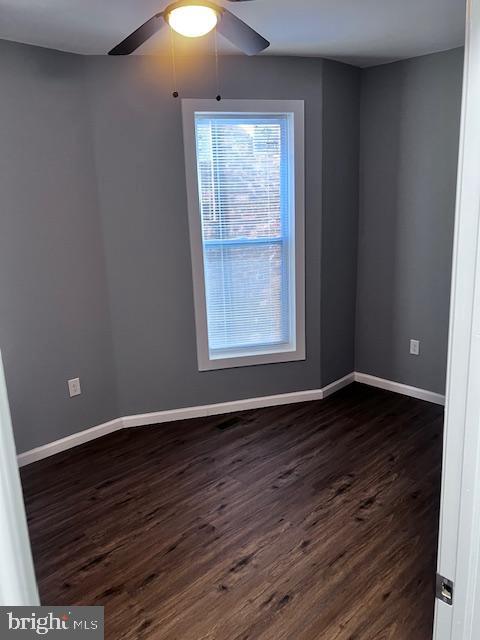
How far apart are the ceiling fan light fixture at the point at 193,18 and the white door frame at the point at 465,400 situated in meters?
1.21

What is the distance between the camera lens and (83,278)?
123 inches

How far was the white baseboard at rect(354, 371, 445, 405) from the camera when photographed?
363cm

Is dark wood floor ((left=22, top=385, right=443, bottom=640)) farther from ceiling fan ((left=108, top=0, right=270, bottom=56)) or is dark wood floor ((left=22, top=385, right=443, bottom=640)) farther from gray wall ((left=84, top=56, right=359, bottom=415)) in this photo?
ceiling fan ((left=108, top=0, right=270, bottom=56))

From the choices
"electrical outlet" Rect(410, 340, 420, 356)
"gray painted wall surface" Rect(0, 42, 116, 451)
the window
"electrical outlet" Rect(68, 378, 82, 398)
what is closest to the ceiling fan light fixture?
the window

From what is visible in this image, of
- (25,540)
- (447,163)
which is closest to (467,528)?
(25,540)

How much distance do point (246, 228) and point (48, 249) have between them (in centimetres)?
131

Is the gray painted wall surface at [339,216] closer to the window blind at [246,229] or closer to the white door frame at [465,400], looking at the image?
the window blind at [246,229]

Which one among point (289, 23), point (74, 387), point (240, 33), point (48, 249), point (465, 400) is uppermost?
point (289, 23)

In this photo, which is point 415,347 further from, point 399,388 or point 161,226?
point 161,226

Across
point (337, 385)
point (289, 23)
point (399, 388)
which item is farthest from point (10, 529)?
point (399, 388)

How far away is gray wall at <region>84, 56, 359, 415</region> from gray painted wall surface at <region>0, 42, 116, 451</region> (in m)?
0.12

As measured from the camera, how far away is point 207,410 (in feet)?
11.7

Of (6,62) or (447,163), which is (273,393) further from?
(6,62)

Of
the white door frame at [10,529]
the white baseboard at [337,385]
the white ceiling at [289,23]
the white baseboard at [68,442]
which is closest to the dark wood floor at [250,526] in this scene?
the white baseboard at [68,442]
